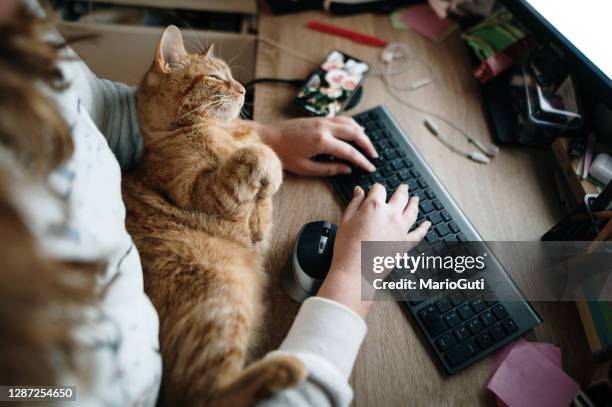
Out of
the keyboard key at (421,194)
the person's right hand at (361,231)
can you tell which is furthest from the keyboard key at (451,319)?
the keyboard key at (421,194)

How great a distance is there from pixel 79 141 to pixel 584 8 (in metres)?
0.88

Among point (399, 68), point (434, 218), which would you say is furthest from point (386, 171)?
point (399, 68)

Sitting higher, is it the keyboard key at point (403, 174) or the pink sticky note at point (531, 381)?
the keyboard key at point (403, 174)

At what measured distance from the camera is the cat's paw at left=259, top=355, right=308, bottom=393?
0.50 meters

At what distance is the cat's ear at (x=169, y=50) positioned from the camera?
811 mm

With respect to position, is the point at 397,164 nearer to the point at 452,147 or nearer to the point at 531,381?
the point at 452,147

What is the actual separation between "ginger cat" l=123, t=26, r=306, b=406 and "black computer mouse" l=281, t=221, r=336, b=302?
0.07 meters

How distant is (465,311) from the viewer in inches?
25.3

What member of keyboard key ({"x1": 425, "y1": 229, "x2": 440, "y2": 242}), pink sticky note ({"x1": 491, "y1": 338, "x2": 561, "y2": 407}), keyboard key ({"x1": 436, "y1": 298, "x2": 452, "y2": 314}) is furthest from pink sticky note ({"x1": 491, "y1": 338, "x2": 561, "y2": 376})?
keyboard key ({"x1": 425, "y1": 229, "x2": 440, "y2": 242})

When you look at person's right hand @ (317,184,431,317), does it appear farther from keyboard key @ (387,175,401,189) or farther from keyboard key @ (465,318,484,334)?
keyboard key @ (465,318,484,334)

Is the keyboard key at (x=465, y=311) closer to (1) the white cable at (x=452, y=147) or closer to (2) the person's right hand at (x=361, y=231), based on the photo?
(2) the person's right hand at (x=361, y=231)

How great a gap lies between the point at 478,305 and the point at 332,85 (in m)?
0.58

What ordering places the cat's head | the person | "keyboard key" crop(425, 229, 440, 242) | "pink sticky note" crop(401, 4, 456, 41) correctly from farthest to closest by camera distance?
"pink sticky note" crop(401, 4, 456, 41), the cat's head, "keyboard key" crop(425, 229, 440, 242), the person

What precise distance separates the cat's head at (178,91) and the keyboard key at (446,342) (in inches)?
25.0
